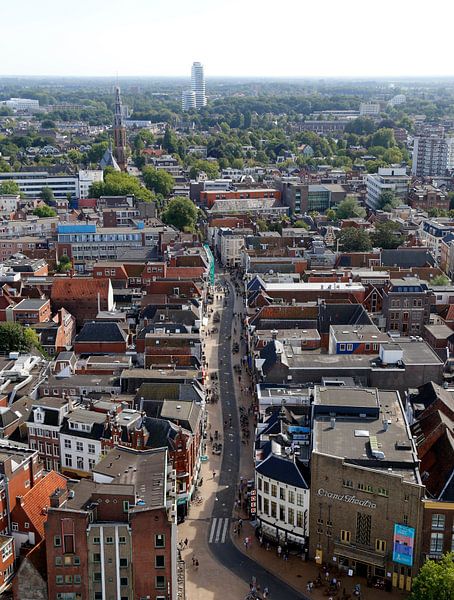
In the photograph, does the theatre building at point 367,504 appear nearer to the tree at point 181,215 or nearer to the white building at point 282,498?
the white building at point 282,498

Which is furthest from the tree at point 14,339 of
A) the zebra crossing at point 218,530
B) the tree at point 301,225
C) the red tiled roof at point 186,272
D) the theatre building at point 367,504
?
the tree at point 301,225

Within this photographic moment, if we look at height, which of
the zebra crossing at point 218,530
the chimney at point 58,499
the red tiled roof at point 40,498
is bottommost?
the zebra crossing at point 218,530

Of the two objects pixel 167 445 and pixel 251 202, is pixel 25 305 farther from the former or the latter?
pixel 251 202

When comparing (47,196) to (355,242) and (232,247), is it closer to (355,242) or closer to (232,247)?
(232,247)

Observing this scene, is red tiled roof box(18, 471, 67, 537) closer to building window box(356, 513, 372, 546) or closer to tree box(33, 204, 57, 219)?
building window box(356, 513, 372, 546)

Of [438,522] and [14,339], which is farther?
[14,339]

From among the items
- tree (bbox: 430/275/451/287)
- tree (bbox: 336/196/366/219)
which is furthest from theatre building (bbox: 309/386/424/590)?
tree (bbox: 336/196/366/219)

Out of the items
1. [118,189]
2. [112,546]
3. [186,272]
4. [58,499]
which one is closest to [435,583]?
[112,546]
